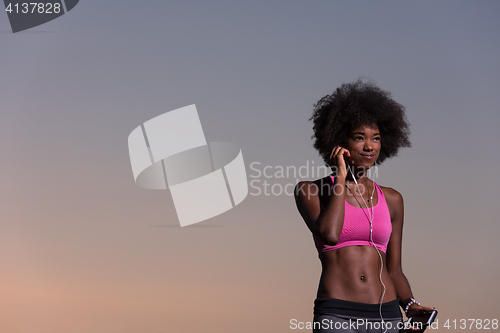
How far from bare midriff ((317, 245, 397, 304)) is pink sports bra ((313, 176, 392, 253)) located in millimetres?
32

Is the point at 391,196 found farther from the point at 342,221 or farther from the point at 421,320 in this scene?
the point at 421,320

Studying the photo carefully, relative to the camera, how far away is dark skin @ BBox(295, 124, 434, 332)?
261 centimetres

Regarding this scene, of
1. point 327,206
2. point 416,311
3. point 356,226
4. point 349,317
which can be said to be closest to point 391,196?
point 356,226

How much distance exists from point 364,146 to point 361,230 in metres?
0.46

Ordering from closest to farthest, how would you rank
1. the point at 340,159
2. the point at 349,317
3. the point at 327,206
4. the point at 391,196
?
the point at 349,317, the point at 327,206, the point at 340,159, the point at 391,196

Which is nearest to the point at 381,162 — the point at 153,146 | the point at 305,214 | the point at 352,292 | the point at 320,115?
the point at 320,115

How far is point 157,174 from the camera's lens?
5926 millimetres

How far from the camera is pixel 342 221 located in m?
2.63

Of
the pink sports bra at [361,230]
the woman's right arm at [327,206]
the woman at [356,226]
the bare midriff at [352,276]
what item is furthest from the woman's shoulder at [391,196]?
the bare midriff at [352,276]

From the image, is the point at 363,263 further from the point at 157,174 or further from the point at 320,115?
the point at 157,174

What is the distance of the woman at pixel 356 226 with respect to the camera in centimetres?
260

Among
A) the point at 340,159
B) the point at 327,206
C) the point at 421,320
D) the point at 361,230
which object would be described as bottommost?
the point at 421,320

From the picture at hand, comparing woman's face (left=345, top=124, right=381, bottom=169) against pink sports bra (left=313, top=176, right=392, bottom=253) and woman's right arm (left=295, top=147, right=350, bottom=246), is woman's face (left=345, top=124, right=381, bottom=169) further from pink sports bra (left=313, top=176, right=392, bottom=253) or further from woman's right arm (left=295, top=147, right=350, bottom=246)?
pink sports bra (left=313, top=176, right=392, bottom=253)

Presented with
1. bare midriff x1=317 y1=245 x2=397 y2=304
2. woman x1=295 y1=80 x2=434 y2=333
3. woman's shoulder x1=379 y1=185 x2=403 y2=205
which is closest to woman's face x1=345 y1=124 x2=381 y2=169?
woman x1=295 y1=80 x2=434 y2=333
